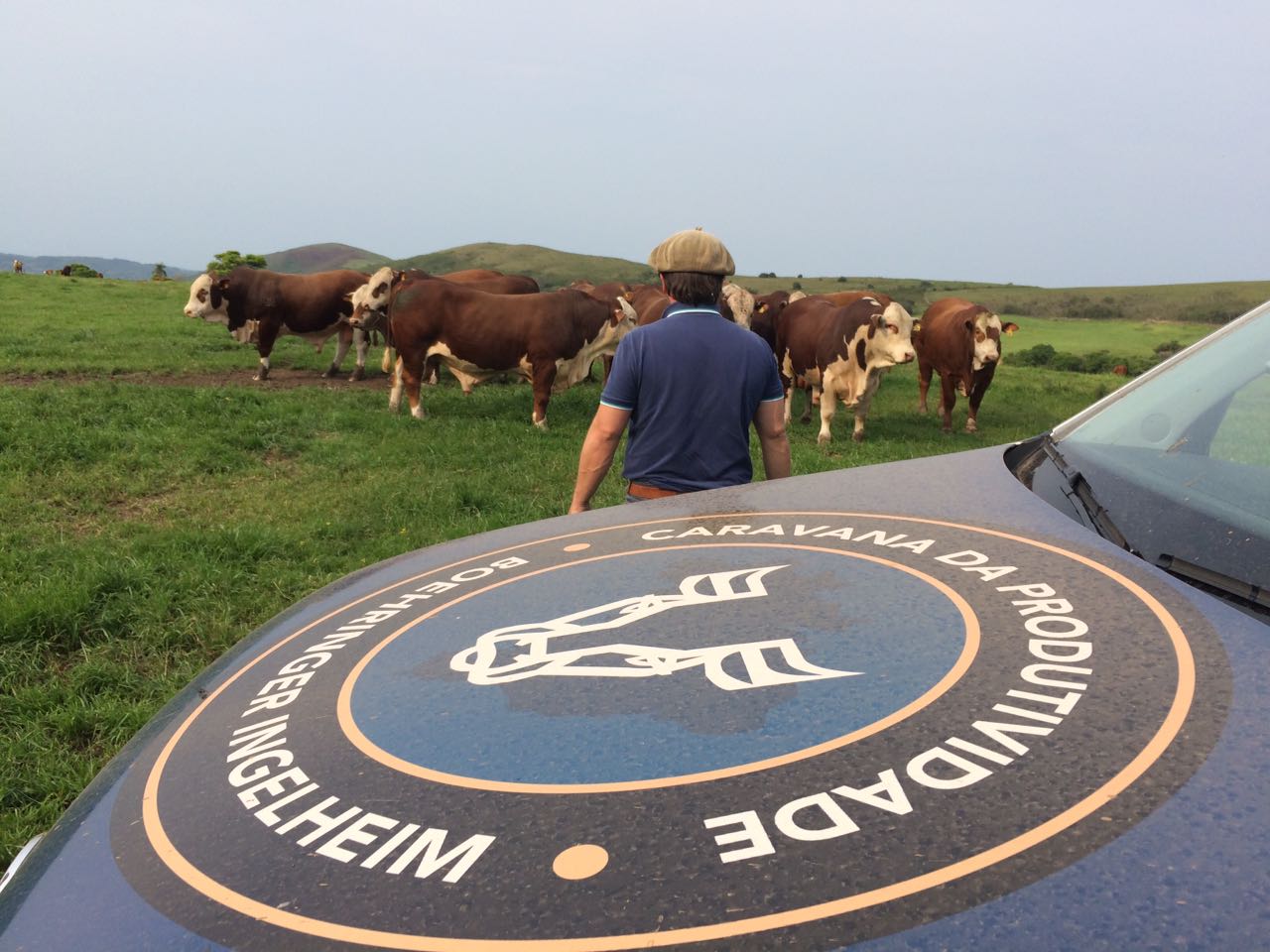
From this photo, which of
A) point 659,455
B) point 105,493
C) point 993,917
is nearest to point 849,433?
point 105,493

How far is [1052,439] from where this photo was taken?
2.62 meters

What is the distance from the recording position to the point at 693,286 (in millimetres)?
3822

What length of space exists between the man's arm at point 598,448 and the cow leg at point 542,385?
815 cm

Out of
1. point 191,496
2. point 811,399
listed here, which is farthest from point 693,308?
point 811,399

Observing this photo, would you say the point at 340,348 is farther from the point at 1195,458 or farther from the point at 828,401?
the point at 1195,458

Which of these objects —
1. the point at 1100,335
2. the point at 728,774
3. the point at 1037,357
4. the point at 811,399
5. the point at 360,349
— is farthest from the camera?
the point at 1100,335

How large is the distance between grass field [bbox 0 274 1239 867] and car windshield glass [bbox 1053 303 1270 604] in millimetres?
3522

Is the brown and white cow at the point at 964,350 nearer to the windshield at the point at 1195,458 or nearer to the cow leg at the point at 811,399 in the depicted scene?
the cow leg at the point at 811,399

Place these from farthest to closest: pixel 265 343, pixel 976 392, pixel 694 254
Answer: pixel 265 343
pixel 976 392
pixel 694 254

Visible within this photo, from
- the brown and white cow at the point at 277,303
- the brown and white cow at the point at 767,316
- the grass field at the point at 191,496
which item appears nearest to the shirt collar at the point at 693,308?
the grass field at the point at 191,496

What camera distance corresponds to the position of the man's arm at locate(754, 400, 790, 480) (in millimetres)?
3990

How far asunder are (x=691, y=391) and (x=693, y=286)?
40 cm

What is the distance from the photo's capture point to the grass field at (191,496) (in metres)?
4.59

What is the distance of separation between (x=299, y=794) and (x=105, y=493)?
767 cm
